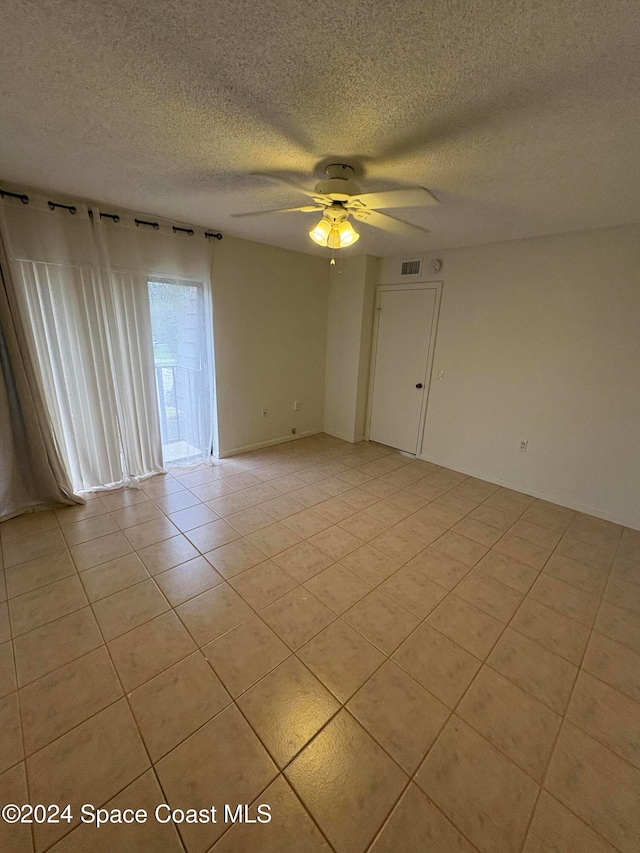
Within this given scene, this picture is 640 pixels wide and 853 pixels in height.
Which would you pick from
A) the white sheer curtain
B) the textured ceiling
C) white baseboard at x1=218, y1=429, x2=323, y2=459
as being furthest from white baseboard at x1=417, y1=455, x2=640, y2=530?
the white sheer curtain

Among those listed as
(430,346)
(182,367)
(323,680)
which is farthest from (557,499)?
(182,367)

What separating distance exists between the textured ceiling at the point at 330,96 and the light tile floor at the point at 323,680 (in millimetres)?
2322

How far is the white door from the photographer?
3.85 metres

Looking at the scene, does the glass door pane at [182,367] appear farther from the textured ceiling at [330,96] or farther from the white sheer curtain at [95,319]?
the textured ceiling at [330,96]

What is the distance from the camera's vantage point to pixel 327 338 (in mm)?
4637

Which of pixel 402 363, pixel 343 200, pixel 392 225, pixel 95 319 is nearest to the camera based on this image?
pixel 343 200

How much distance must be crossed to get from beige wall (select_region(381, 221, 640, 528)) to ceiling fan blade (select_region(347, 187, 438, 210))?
1867 millimetres

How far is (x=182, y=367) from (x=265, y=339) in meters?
1.00

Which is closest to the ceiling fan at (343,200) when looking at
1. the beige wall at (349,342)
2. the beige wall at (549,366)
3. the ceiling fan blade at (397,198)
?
the ceiling fan blade at (397,198)

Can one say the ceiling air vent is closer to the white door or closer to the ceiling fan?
the white door

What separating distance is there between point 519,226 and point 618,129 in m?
1.35

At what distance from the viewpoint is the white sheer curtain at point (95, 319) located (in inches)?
97.2

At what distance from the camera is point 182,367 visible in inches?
136

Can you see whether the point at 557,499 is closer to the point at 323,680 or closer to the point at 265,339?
the point at 323,680
